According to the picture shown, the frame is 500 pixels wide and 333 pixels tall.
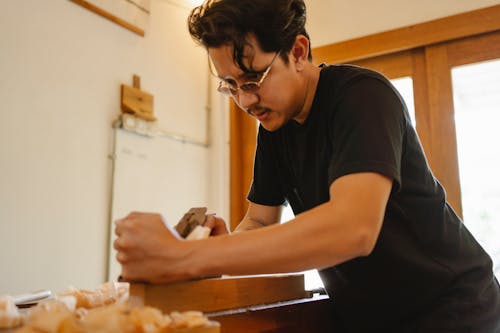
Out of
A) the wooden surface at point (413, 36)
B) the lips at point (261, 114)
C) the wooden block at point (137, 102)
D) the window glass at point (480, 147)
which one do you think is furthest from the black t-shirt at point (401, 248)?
the wooden surface at point (413, 36)

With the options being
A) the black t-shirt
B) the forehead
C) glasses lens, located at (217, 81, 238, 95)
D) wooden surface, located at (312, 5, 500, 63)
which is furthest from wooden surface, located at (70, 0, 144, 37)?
the black t-shirt

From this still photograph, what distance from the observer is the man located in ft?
2.48

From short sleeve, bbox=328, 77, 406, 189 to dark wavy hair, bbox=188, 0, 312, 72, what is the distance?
0.20 m

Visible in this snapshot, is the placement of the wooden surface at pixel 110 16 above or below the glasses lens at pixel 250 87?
above

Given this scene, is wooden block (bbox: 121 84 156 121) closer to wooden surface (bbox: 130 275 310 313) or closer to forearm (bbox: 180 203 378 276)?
wooden surface (bbox: 130 275 310 313)

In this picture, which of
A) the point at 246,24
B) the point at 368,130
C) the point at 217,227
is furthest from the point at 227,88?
the point at 368,130

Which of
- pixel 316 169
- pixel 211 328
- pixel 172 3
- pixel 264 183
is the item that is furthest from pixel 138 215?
pixel 172 3

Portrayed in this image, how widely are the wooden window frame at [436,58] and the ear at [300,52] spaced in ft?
6.67

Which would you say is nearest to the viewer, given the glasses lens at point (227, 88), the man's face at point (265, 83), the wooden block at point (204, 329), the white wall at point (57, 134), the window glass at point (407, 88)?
the wooden block at point (204, 329)

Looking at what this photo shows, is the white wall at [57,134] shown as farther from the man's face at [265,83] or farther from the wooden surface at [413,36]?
the man's face at [265,83]

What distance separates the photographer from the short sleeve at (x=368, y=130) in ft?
2.65

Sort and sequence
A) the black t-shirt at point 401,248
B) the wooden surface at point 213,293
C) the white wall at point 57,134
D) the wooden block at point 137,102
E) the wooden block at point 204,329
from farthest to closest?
1. the wooden block at point 137,102
2. the white wall at point 57,134
3. the black t-shirt at point 401,248
4. the wooden surface at point 213,293
5. the wooden block at point 204,329

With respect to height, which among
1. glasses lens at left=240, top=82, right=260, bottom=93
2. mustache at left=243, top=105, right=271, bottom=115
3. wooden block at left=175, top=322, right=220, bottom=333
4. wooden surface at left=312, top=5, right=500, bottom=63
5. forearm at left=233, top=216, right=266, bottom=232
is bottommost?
wooden block at left=175, top=322, right=220, bottom=333

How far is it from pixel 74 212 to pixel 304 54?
1.87 metres
